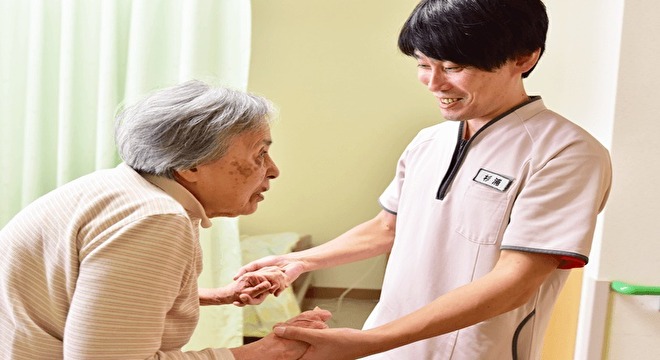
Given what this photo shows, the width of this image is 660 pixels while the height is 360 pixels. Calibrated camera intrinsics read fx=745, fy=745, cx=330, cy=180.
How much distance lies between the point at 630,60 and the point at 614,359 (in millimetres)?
743

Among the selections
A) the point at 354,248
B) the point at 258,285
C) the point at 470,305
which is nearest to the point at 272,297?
the point at 354,248

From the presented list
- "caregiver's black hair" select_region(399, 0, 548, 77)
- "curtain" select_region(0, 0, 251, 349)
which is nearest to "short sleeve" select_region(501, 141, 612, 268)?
"caregiver's black hair" select_region(399, 0, 548, 77)

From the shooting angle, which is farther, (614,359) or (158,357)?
(614,359)

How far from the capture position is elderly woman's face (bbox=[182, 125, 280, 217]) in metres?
1.39

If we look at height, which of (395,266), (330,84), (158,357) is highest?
(330,84)

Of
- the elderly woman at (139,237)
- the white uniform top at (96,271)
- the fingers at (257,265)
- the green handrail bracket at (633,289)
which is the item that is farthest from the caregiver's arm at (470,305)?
the green handrail bracket at (633,289)

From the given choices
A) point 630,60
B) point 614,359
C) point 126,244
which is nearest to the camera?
point 126,244

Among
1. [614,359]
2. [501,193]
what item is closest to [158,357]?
[501,193]

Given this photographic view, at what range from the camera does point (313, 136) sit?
12.4ft

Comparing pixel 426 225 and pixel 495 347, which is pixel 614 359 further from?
pixel 426 225

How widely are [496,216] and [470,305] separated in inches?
7.3

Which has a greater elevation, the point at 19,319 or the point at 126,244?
the point at 126,244

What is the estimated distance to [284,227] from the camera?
3859 mm

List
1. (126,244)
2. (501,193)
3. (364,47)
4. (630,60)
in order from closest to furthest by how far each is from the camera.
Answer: (126,244) → (501,193) → (630,60) → (364,47)
